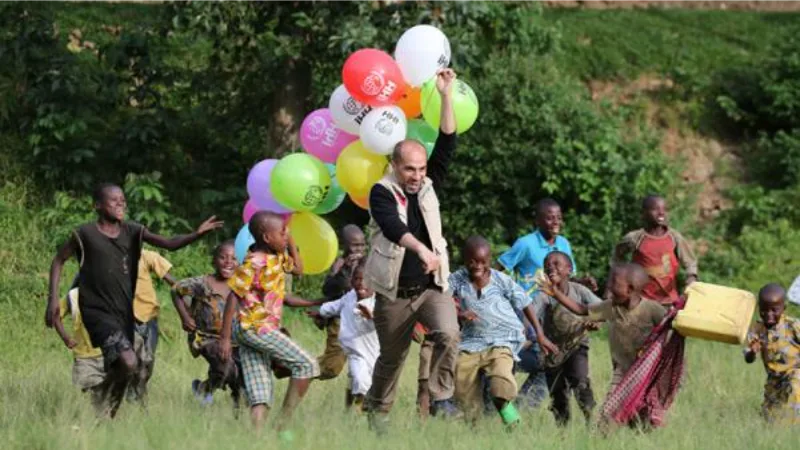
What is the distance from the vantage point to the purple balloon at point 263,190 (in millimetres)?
9961

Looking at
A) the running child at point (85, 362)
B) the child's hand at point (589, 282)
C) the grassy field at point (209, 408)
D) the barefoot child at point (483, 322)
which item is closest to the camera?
the grassy field at point (209, 408)

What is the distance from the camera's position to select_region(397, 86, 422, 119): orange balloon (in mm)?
9672

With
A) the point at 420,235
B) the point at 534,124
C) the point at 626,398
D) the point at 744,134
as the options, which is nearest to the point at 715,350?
the point at 534,124

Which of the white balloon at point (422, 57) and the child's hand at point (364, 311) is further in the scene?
the child's hand at point (364, 311)

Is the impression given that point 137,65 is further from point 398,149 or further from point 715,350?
point 398,149

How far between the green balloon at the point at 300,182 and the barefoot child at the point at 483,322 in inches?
38.5

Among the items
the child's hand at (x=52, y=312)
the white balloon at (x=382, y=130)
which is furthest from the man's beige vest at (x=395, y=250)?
the child's hand at (x=52, y=312)

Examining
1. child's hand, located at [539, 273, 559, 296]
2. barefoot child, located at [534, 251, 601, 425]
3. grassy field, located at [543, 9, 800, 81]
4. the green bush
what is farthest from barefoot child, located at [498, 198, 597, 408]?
grassy field, located at [543, 9, 800, 81]

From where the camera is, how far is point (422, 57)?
9555 millimetres

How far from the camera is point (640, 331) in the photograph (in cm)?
949

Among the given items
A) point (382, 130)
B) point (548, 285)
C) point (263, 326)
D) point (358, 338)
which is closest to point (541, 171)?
point (358, 338)

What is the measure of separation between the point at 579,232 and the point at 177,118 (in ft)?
13.9

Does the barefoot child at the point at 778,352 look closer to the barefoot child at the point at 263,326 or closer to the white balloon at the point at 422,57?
the white balloon at the point at 422,57

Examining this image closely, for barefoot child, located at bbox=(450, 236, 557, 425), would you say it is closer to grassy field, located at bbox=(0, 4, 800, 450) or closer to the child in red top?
grassy field, located at bbox=(0, 4, 800, 450)
